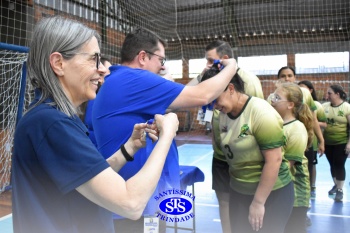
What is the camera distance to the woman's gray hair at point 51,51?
855 mm

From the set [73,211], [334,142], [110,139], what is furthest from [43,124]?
[334,142]

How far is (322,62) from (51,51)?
569 inches

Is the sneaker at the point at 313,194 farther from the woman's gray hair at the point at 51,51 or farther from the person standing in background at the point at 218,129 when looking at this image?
the woman's gray hair at the point at 51,51

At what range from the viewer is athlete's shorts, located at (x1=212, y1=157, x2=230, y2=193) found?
2.76 m

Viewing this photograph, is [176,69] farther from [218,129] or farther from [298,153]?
[298,153]

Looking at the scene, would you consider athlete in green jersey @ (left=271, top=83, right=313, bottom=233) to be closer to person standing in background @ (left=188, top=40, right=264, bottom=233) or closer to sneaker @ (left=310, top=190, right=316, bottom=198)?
person standing in background @ (left=188, top=40, right=264, bottom=233)

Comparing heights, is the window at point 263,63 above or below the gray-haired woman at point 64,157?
above

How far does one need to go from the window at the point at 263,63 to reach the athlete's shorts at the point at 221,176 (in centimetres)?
1135

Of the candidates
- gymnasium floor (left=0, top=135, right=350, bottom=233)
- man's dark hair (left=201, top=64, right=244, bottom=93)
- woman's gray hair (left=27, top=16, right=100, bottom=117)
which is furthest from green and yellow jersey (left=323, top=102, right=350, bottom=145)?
woman's gray hair (left=27, top=16, right=100, bottom=117)

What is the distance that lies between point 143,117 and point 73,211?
2.33 feet

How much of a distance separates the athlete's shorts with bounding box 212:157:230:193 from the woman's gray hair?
209cm

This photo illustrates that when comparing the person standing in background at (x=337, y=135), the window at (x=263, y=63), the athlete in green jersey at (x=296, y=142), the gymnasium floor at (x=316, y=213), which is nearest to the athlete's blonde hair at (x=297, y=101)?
the athlete in green jersey at (x=296, y=142)

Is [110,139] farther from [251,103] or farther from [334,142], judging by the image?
[334,142]

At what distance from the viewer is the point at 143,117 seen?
1.50m
